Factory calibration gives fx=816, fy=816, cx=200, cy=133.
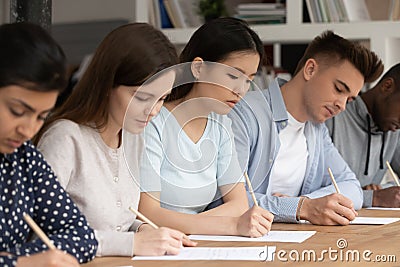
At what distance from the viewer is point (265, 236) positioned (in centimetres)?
210

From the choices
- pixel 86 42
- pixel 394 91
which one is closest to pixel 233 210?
pixel 394 91

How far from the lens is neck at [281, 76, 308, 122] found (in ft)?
9.22

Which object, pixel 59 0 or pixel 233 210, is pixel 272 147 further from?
pixel 59 0

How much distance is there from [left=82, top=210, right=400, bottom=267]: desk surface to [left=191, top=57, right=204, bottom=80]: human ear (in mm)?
490

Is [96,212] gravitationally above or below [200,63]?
below

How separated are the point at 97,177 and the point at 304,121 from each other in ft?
3.83

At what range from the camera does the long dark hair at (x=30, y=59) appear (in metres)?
1.39

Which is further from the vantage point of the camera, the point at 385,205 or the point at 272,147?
the point at 385,205

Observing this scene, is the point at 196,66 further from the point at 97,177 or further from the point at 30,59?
→ the point at 30,59

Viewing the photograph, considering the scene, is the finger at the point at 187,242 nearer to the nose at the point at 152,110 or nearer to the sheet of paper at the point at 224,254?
the sheet of paper at the point at 224,254

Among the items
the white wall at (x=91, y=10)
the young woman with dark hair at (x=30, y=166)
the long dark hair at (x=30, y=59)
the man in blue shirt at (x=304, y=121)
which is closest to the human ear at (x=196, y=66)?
the man in blue shirt at (x=304, y=121)

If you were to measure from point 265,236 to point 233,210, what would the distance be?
20 cm

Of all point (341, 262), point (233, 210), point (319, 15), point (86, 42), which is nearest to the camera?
point (341, 262)

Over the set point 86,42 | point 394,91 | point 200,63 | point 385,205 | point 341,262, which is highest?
point 200,63
